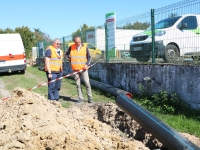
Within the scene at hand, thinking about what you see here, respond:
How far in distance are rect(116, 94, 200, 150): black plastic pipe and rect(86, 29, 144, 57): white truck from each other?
19.3ft

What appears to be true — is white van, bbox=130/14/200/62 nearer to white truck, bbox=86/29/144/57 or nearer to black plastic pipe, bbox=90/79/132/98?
white truck, bbox=86/29/144/57

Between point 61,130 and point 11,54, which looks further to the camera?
point 11,54

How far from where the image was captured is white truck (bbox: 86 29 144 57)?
1059cm

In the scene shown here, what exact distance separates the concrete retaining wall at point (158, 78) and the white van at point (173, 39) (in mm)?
556

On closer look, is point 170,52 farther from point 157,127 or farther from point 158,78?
point 157,127

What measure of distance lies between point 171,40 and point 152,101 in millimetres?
2225

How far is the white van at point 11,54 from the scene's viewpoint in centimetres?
1548

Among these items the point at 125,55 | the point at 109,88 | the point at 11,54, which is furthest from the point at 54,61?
the point at 11,54

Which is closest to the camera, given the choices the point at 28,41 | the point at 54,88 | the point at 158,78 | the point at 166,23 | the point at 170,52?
the point at 158,78

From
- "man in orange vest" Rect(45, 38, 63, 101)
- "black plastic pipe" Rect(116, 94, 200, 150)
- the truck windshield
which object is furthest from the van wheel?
"black plastic pipe" Rect(116, 94, 200, 150)

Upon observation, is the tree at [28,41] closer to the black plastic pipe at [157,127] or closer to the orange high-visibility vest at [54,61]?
the orange high-visibility vest at [54,61]

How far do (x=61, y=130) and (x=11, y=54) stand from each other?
1298 cm

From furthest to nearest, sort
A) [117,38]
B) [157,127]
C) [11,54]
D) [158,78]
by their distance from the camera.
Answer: [11,54] < [117,38] < [158,78] < [157,127]

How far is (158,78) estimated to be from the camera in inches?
296
